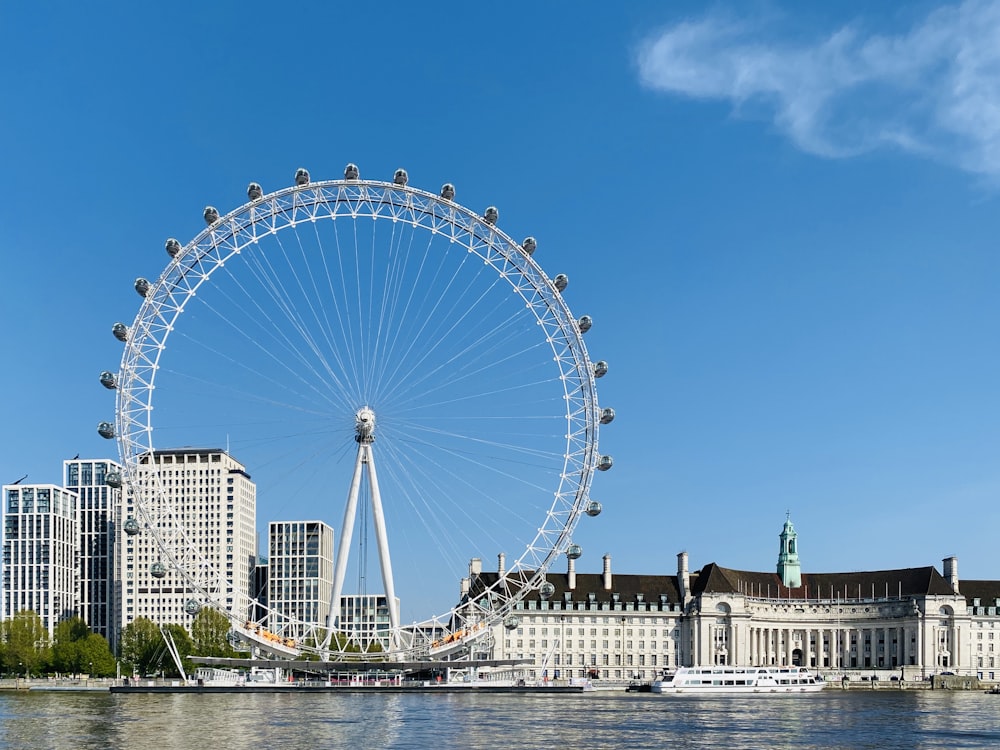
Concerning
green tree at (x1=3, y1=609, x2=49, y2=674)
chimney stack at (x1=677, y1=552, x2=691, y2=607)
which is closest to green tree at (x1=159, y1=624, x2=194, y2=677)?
green tree at (x1=3, y1=609, x2=49, y2=674)

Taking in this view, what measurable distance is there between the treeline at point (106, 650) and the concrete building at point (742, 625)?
107 ft

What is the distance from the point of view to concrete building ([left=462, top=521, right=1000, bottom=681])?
181m

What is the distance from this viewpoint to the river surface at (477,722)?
227 feet

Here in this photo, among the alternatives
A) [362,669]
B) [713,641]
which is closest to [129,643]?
[362,669]

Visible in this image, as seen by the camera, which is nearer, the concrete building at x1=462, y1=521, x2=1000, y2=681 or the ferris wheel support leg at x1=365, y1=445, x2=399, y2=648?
the ferris wheel support leg at x1=365, y1=445, x2=399, y2=648

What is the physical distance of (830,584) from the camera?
194125mm

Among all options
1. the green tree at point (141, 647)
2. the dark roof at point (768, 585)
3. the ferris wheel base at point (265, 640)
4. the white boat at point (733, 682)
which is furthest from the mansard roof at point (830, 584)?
the ferris wheel base at point (265, 640)

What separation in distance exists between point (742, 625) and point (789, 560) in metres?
Answer: 16.5

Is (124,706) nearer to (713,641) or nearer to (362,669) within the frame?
(362,669)

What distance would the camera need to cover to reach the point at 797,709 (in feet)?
343

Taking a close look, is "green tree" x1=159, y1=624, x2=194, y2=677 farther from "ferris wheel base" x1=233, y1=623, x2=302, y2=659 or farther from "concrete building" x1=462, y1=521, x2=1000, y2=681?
"ferris wheel base" x1=233, y1=623, x2=302, y2=659

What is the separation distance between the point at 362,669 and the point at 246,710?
104 ft

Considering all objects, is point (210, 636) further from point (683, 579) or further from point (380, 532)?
point (380, 532)

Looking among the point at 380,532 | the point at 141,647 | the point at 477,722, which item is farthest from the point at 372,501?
the point at 141,647
